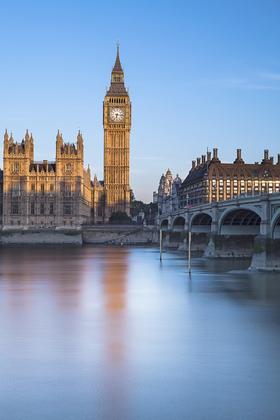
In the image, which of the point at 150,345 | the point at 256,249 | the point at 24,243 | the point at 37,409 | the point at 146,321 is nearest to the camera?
the point at 37,409

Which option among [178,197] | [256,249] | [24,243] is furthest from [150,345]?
[178,197]

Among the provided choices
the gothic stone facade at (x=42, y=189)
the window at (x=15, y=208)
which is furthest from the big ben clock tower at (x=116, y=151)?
the window at (x=15, y=208)

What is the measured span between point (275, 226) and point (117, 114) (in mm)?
99531

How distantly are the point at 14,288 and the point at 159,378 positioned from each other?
75.1ft

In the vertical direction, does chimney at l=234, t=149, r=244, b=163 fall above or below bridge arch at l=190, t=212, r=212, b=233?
above

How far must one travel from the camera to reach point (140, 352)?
19.8 metres

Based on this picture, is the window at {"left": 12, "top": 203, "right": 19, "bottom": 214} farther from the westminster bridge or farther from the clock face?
the clock face

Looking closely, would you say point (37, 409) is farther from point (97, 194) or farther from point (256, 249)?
point (97, 194)

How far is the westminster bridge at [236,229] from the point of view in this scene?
4831 cm

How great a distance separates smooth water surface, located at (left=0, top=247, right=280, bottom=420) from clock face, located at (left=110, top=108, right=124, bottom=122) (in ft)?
359

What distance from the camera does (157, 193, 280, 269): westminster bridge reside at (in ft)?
159

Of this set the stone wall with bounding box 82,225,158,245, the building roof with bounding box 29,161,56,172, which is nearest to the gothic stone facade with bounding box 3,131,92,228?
the building roof with bounding box 29,161,56,172

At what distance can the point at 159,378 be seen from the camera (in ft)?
54.2

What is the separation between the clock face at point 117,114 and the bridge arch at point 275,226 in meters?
97.6
